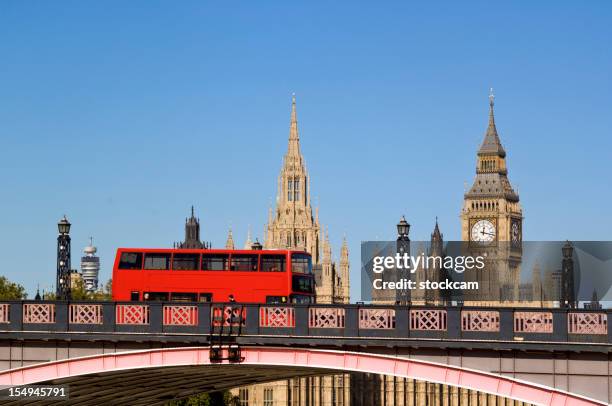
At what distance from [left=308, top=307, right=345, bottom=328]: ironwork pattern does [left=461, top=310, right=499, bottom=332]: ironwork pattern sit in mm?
3824

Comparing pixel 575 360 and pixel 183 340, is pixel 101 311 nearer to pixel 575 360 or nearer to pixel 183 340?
pixel 183 340

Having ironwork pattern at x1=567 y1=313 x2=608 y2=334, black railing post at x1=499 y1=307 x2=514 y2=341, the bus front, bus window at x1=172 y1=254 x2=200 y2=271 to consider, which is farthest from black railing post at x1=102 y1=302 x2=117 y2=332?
the bus front

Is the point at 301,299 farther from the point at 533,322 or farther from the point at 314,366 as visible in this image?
the point at 533,322

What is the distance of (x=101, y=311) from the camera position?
56188mm

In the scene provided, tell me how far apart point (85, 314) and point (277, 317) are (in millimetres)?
6245

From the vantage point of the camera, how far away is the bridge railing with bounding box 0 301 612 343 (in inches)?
2046

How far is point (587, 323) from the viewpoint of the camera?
2037 inches

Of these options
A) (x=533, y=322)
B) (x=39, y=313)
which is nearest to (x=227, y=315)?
(x=39, y=313)

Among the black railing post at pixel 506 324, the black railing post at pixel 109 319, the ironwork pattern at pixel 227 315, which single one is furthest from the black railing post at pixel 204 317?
the black railing post at pixel 506 324

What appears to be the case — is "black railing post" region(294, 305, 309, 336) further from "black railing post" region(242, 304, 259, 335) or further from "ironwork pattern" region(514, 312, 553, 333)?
"ironwork pattern" region(514, 312, 553, 333)

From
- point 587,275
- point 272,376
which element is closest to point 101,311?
point 272,376

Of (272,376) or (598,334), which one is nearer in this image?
(598,334)

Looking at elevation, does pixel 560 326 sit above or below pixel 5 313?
below

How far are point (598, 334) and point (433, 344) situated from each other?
4.84 m
